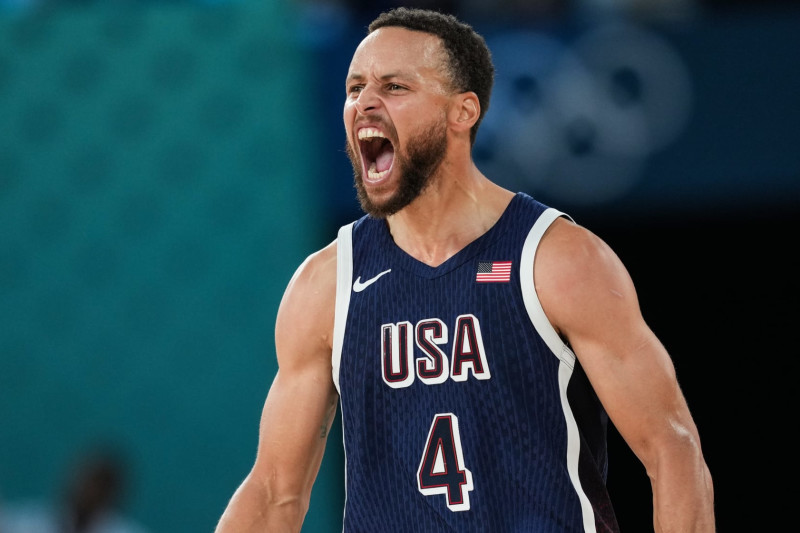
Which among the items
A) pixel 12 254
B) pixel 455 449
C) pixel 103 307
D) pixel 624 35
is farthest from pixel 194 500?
pixel 455 449

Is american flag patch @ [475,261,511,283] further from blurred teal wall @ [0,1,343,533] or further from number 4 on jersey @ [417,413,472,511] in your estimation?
blurred teal wall @ [0,1,343,533]

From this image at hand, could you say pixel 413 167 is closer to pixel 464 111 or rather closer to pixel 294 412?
pixel 464 111

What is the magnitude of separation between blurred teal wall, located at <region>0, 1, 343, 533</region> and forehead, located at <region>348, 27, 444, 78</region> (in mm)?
4558

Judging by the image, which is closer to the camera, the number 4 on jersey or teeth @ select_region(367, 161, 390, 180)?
the number 4 on jersey

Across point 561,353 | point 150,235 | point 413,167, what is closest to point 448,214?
point 413,167

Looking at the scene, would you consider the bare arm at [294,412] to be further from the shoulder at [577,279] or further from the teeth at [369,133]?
the shoulder at [577,279]

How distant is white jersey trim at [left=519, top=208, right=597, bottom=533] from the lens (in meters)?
3.32

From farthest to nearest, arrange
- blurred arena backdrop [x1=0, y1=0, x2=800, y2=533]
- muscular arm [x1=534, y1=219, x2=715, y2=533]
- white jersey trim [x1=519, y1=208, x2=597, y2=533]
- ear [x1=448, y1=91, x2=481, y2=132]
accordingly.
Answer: blurred arena backdrop [x1=0, y1=0, x2=800, y2=533] → ear [x1=448, y1=91, x2=481, y2=132] → white jersey trim [x1=519, y1=208, x2=597, y2=533] → muscular arm [x1=534, y1=219, x2=715, y2=533]

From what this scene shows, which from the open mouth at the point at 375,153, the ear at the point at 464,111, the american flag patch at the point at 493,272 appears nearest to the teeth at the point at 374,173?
A: the open mouth at the point at 375,153

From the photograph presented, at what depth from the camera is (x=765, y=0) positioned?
24.9ft

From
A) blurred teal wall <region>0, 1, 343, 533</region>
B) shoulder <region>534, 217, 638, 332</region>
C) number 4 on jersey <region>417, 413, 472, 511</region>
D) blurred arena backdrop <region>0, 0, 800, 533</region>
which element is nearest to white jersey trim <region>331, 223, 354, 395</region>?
number 4 on jersey <region>417, 413, 472, 511</region>

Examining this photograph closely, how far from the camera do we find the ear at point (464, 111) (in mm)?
3576

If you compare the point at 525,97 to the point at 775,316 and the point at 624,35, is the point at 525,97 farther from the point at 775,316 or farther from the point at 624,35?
the point at 775,316

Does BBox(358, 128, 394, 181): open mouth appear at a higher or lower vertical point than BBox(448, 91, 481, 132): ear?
lower
